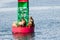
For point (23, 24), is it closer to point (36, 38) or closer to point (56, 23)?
point (36, 38)

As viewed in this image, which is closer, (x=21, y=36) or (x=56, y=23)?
(x=21, y=36)

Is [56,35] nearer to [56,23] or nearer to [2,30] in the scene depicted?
[2,30]

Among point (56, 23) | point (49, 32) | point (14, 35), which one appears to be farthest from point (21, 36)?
point (56, 23)

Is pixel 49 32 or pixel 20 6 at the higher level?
pixel 20 6

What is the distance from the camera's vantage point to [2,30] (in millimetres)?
38812

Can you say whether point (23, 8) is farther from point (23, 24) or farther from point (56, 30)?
point (56, 30)

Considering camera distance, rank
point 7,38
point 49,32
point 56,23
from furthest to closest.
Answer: point 56,23 < point 49,32 < point 7,38

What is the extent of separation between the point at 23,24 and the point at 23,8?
1.17 metres

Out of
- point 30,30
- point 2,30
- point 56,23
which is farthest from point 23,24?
point 56,23

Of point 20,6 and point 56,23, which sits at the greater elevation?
point 20,6

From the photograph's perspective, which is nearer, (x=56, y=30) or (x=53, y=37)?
(x=53, y=37)

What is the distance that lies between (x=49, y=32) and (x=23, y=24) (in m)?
2.64

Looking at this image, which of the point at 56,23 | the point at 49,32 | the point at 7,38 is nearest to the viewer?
the point at 7,38

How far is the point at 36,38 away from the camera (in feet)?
112
